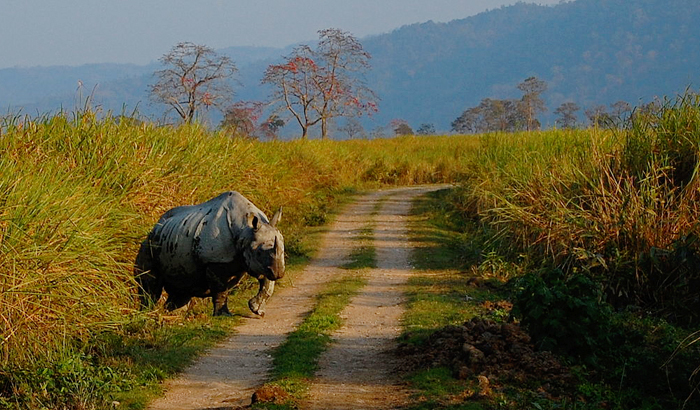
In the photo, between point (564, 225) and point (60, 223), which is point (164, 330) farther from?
point (564, 225)

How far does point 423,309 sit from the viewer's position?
1088 centimetres

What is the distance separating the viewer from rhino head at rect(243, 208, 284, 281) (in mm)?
10047

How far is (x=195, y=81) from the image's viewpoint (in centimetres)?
3625

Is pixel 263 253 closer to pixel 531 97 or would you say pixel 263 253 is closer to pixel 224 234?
pixel 224 234

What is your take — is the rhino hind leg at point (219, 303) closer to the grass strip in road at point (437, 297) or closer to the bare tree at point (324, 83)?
the grass strip in road at point (437, 297)

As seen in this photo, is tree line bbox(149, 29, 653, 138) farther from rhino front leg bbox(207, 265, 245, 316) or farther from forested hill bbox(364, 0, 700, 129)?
forested hill bbox(364, 0, 700, 129)

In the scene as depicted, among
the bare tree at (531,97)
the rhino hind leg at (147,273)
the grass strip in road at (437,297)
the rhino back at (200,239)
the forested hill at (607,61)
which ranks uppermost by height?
the forested hill at (607,61)

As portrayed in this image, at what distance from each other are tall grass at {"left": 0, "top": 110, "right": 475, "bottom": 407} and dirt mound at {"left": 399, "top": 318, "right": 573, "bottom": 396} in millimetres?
3038

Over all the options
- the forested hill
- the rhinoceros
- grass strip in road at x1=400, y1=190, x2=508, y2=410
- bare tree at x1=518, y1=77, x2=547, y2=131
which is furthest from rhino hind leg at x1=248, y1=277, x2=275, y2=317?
the forested hill

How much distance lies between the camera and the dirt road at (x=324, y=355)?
707 cm

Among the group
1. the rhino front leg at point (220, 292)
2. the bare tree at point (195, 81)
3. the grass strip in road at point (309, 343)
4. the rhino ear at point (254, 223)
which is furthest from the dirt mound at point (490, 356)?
the bare tree at point (195, 81)

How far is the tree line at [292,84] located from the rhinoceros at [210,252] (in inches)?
957

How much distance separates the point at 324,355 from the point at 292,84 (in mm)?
35371

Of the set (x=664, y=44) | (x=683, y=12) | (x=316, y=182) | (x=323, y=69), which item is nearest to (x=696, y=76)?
(x=664, y=44)
